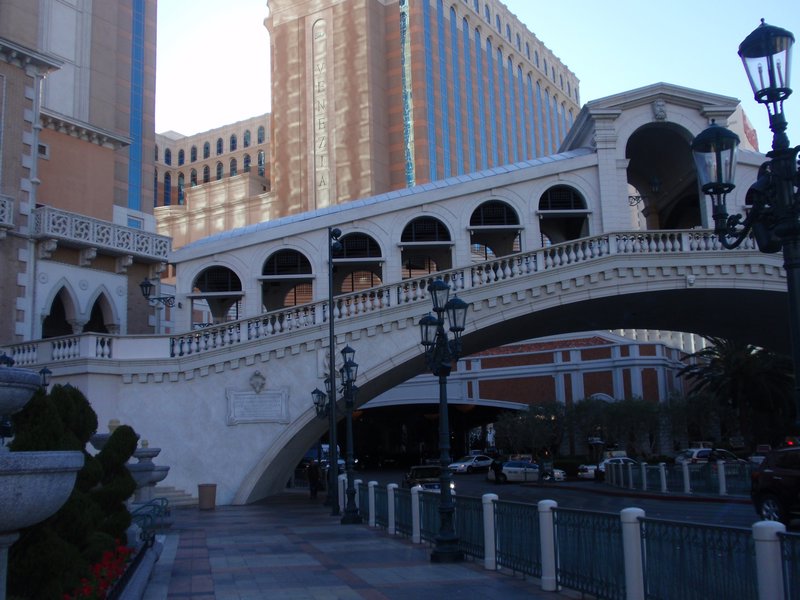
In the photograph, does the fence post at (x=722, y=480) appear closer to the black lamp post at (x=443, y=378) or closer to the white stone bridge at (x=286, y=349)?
the white stone bridge at (x=286, y=349)

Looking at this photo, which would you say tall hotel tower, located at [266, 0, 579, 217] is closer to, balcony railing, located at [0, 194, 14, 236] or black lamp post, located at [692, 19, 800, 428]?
balcony railing, located at [0, 194, 14, 236]

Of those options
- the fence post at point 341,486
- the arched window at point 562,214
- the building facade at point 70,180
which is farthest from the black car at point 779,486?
the building facade at point 70,180

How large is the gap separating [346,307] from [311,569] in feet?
48.4

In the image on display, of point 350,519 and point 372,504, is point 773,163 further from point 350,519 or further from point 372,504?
point 350,519

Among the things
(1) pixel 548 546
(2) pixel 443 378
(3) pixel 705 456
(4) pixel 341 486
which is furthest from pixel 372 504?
(3) pixel 705 456

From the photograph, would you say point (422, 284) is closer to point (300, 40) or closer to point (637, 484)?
point (637, 484)

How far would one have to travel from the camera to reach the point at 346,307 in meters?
26.8

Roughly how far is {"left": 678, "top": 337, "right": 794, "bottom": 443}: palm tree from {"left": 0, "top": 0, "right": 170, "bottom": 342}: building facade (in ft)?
97.2

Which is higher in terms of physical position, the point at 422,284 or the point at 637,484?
the point at 422,284

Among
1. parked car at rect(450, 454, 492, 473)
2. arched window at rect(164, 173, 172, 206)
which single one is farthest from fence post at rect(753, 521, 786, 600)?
arched window at rect(164, 173, 172, 206)

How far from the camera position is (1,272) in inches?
1054

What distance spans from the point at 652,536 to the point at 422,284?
19.1 metres

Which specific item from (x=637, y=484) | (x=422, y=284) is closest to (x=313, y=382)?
(x=422, y=284)

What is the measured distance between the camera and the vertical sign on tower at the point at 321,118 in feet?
265
